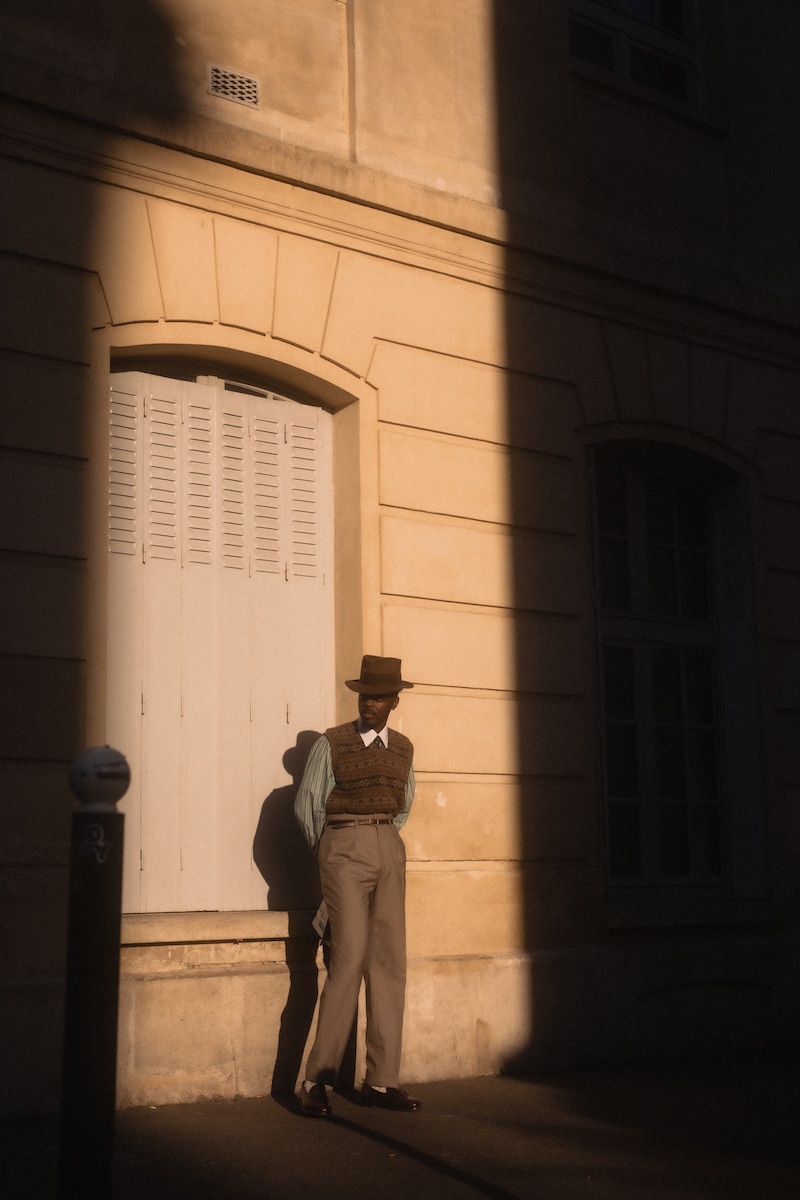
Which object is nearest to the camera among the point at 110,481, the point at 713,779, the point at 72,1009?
the point at 72,1009

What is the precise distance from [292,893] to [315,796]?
967mm

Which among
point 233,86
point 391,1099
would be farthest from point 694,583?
point 391,1099

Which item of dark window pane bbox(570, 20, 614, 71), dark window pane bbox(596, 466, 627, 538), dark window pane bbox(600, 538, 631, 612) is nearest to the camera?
dark window pane bbox(600, 538, 631, 612)

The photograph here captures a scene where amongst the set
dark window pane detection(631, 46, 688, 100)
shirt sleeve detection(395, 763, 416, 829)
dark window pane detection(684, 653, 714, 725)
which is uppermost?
dark window pane detection(631, 46, 688, 100)

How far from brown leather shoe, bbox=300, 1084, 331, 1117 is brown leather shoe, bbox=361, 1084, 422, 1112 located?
330 mm

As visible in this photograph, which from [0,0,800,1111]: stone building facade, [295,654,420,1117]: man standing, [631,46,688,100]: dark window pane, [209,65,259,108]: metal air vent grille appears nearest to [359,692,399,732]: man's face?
[295,654,420,1117]: man standing

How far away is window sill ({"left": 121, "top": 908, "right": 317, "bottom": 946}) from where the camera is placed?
644 cm

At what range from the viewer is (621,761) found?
8.91 m

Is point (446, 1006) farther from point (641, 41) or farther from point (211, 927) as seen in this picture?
point (641, 41)

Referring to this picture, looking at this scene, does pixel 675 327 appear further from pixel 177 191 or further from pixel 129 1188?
pixel 129 1188

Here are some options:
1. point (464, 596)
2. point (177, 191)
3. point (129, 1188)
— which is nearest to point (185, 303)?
point (177, 191)

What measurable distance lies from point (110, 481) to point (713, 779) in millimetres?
4554

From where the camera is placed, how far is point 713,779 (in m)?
9.38

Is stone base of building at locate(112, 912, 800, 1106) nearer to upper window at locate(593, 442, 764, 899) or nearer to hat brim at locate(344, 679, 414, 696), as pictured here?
upper window at locate(593, 442, 764, 899)
